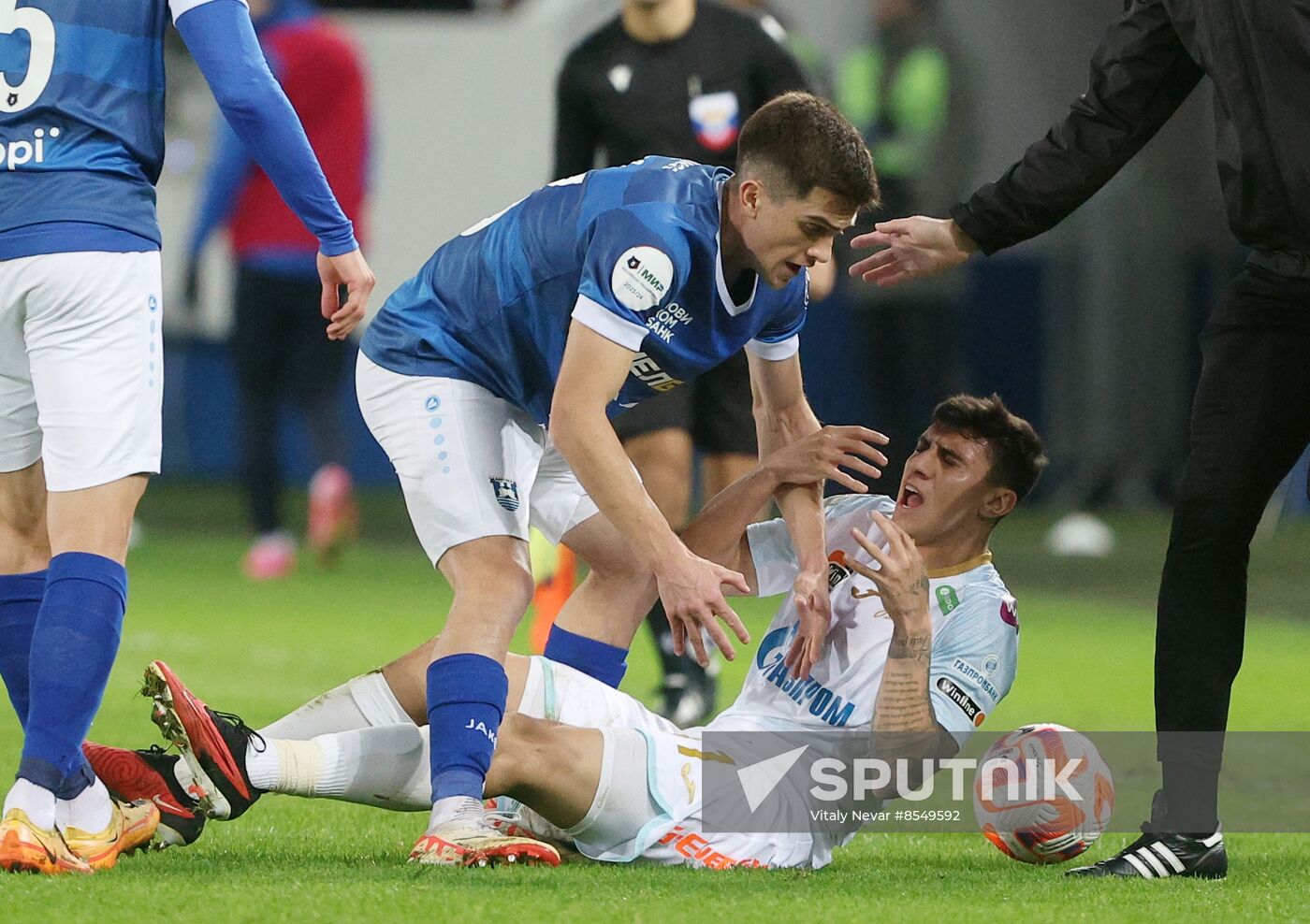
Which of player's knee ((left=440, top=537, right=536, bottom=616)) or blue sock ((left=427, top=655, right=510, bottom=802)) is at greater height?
player's knee ((left=440, top=537, right=536, bottom=616))

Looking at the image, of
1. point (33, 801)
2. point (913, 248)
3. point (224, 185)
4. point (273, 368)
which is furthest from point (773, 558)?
point (224, 185)

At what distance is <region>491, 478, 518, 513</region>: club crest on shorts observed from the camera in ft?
13.4

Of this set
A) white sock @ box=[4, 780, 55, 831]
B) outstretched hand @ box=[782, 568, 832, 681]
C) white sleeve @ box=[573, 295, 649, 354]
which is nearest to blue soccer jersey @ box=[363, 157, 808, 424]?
white sleeve @ box=[573, 295, 649, 354]

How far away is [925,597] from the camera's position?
12.9ft

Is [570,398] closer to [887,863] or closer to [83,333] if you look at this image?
[83,333]

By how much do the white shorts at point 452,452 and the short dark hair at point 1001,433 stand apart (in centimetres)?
96

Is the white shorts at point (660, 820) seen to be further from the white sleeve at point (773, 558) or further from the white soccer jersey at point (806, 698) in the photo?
the white sleeve at point (773, 558)

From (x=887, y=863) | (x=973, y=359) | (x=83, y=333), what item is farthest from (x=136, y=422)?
(x=973, y=359)

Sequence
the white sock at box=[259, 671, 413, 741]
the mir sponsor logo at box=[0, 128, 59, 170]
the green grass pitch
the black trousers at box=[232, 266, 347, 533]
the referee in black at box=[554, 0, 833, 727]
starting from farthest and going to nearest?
1. the black trousers at box=[232, 266, 347, 533]
2. the referee in black at box=[554, 0, 833, 727]
3. the white sock at box=[259, 671, 413, 741]
4. the mir sponsor logo at box=[0, 128, 59, 170]
5. the green grass pitch

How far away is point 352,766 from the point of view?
4062 millimetres

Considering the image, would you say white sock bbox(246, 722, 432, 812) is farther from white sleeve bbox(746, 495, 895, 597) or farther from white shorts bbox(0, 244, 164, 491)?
white sleeve bbox(746, 495, 895, 597)

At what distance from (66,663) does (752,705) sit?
1480 mm

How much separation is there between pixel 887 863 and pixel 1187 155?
11.7m

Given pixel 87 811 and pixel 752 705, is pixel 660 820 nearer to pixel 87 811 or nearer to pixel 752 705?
pixel 752 705
